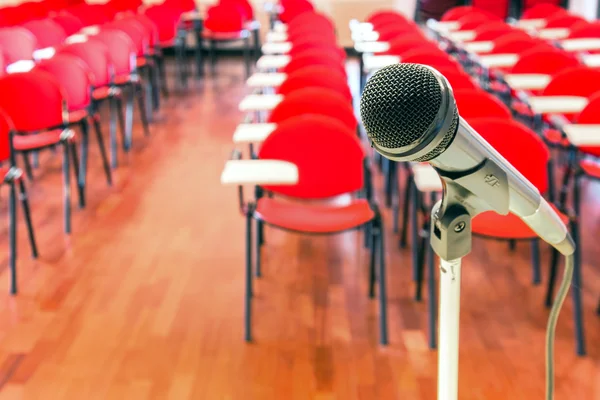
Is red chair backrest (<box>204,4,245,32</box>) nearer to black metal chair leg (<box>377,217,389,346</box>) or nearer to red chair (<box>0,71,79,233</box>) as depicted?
red chair (<box>0,71,79,233</box>)

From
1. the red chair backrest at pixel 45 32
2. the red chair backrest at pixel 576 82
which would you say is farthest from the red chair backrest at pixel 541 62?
the red chair backrest at pixel 45 32

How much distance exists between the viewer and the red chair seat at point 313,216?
105 inches

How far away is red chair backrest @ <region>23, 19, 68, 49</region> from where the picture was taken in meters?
6.70

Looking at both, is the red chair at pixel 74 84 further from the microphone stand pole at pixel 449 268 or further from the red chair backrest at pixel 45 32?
the microphone stand pole at pixel 449 268

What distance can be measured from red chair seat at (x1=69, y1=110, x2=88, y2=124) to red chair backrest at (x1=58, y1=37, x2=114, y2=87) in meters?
0.67

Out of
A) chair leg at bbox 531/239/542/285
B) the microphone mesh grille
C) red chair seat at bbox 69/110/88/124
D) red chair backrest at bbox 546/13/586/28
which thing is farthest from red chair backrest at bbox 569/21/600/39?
the microphone mesh grille

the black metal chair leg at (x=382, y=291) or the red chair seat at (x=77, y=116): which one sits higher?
the red chair seat at (x=77, y=116)

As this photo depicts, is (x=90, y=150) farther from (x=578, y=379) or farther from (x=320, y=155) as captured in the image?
(x=578, y=379)

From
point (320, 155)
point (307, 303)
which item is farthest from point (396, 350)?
point (320, 155)

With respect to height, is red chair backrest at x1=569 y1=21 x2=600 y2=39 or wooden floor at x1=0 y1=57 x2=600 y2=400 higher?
red chair backrest at x1=569 y1=21 x2=600 y2=39

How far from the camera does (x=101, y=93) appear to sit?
5.21 meters

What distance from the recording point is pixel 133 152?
5.39 meters

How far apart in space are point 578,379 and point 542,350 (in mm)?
196

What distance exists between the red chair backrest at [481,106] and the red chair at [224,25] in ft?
18.3
